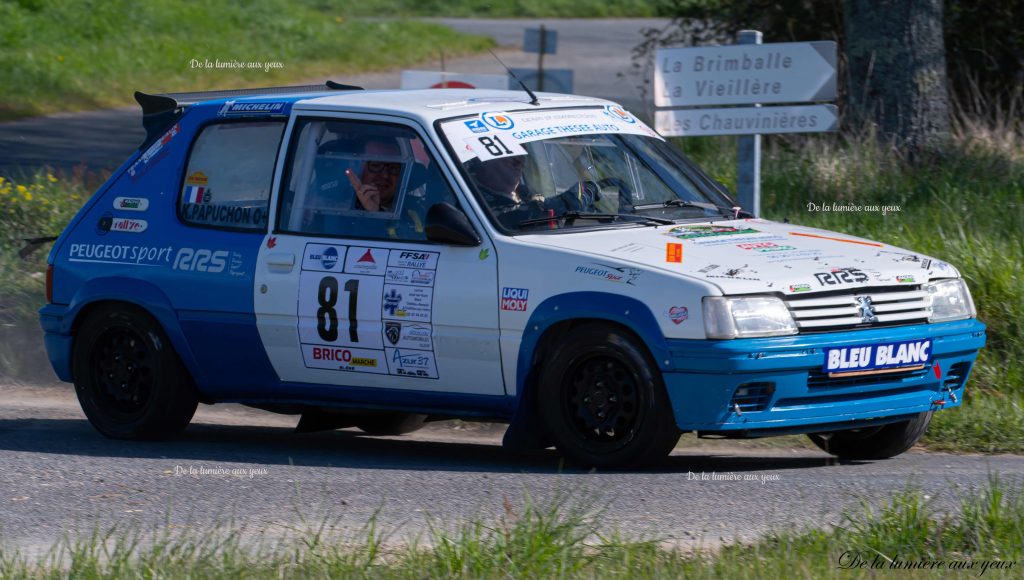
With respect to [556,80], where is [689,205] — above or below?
below

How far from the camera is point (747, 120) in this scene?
30.4ft

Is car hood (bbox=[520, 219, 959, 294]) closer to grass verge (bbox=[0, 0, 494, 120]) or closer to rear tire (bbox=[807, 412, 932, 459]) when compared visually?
rear tire (bbox=[807, 412, 932, 459])

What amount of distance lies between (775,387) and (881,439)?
4.18 feet

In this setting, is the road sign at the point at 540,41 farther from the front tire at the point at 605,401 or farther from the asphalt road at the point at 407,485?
the front tire at the point at 605,401

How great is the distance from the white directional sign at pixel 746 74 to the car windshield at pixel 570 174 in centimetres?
162

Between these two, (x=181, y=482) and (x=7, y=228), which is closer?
(x=181, y=482)

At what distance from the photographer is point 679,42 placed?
18.0 m

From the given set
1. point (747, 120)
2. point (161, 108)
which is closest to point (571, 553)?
point (161, 108)

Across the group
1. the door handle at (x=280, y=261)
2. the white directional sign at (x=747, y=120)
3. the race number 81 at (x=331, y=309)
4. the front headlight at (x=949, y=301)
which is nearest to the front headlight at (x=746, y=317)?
the front headlight at (x=949, y=301)

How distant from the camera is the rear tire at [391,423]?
828 cm

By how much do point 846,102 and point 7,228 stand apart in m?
7.65

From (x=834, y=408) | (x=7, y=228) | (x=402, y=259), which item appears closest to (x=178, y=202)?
(x=402, y=259)

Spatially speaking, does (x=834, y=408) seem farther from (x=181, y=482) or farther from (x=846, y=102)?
(x=846, y=102)

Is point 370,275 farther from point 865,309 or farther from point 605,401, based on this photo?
point 865,309
